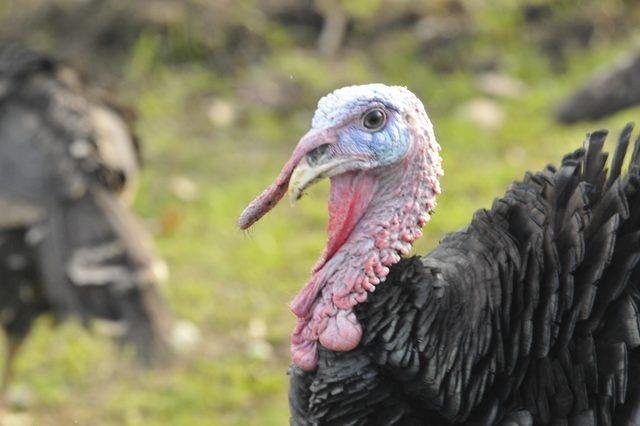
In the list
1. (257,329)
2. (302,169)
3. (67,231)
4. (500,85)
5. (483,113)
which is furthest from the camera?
(500,85)

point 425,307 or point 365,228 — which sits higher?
point 365,228

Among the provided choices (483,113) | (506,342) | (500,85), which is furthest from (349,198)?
(500,85)

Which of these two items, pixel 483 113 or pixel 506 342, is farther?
pixel 483 113

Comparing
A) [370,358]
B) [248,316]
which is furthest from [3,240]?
[370,358]

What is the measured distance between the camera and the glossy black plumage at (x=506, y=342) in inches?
100

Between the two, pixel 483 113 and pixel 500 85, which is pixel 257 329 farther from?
pixel 500 85

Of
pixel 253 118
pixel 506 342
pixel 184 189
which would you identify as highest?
pixel 253 118

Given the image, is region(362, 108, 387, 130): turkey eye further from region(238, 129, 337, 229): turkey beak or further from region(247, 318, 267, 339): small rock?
region(247, 318, 267, 339): small rock

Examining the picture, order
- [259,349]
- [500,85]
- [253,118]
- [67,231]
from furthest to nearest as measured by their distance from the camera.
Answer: [500,85] < [253,118] < [259,349] < [67,231]

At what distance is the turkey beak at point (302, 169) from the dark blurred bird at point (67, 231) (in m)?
1.72

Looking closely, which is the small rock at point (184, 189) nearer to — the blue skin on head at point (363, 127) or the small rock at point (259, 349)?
the small rock at point (259, 349)

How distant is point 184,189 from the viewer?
6.43m

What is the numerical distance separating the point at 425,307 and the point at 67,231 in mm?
2126

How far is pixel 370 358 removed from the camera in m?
2.55
